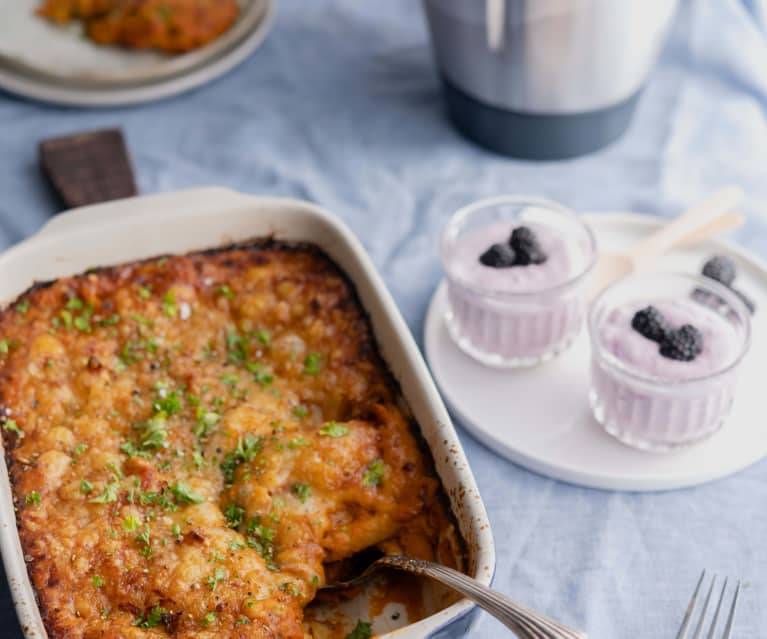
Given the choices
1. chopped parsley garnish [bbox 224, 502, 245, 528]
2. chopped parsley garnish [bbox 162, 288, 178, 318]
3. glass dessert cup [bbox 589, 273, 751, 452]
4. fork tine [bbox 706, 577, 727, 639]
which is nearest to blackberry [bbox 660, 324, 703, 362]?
glass dessert cup [bbox 589, 273, 751, 452]

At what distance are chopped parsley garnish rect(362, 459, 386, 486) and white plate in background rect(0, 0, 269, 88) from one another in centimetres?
172

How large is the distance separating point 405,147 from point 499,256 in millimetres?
842

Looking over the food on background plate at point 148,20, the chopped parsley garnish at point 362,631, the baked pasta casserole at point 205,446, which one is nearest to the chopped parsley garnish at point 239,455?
the baked pasta casserole at point 205,446

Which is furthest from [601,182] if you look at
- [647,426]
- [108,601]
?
[108,601]

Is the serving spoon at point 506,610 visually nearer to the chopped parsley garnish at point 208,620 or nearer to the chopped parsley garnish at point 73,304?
the chopped parsley garnish at point 208,620

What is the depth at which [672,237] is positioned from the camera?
7.75 ft

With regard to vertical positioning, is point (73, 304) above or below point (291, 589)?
above

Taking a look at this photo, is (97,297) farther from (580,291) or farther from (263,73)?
(263,73)

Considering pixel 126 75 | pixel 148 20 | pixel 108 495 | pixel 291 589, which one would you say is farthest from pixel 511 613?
pixel 148 20

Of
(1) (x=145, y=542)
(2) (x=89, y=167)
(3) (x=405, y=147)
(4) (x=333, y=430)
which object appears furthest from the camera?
(3) (x=405, y=147)

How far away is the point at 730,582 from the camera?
71.0 inches

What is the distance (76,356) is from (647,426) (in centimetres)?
112

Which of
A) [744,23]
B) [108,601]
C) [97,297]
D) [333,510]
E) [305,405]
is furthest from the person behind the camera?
[744,23]

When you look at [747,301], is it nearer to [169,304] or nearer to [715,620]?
[715,620]
